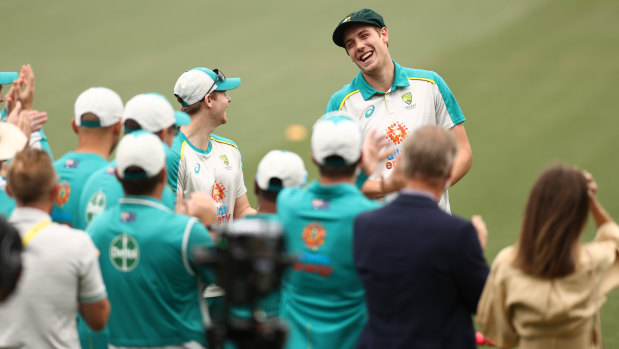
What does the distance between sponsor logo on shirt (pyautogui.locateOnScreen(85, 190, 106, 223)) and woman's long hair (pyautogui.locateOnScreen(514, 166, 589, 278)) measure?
2.40m

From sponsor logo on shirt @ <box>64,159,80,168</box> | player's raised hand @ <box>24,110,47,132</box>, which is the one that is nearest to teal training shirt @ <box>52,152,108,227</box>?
sponsor logo on shirt @ <box>64,159,80,168</box>

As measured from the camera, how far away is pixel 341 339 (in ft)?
12.4

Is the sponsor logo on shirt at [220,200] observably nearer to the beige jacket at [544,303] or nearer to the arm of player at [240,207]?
the arm of player at [240,207]

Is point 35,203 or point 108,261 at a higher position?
point 35,203

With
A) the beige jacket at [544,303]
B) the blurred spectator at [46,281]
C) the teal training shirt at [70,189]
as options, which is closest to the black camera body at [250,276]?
the blurred spectator at [46,281]

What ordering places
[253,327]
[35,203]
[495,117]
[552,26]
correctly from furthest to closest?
1. [552,26]
2. [495,117]
3. [35,203]
4. [253,327]

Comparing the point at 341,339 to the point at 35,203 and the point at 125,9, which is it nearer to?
the point at 35,203

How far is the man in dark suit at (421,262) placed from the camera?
3.36 meters

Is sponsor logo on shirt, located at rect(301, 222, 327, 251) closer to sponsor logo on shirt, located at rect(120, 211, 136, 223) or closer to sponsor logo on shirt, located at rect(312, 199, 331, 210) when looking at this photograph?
sponsor logo on shirt, located at rect(312, 199, 331, 210)

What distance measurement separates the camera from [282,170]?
4.32 meters

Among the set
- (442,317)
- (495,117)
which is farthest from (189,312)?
(495,117)

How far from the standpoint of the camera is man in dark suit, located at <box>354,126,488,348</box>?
Answer: 3355 mm

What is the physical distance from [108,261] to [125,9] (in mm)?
14714

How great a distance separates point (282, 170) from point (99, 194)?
1.11 meters
